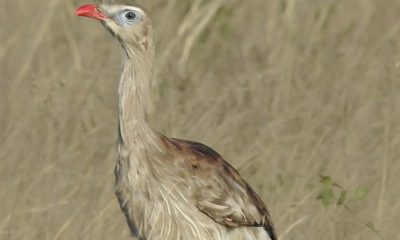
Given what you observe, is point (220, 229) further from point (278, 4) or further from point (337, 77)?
point (278, 4)

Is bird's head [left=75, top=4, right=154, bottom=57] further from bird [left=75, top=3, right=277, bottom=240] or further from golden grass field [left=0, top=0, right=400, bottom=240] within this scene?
golden grass field [left=0, top=0, right=400, bottom=240]

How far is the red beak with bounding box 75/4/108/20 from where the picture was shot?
6.36 m

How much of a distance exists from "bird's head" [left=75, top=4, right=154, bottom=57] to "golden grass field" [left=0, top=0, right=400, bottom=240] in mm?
835

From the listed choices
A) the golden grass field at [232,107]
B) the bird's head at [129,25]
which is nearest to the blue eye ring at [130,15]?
the bird's head at [129,25]

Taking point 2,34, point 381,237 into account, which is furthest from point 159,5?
point 381,237

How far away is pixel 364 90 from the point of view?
28.2 ft

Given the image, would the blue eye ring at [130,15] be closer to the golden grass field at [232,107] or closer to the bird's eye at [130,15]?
the bird's eye at [130,15]

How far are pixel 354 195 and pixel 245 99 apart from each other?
4.96ft

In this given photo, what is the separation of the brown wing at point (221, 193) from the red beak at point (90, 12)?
62 cm

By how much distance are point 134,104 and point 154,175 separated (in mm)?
313

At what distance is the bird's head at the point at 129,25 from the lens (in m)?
6.45

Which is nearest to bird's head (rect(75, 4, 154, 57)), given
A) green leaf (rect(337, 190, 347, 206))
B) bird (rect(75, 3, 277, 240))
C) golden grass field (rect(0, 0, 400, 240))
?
bird (rect(75, 3, 277, 240))

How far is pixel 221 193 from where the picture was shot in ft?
21.7

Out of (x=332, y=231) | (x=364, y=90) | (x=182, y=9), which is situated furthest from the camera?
(x=182, y=9)
